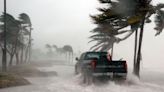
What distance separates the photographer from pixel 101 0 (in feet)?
85.1

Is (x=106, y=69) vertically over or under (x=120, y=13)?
under

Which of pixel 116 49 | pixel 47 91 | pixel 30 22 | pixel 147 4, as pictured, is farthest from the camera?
pixel 116 49

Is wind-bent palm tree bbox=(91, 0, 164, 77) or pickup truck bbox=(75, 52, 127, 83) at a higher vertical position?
wind-bent palm tree bbox=(91, 0, 164, 77)

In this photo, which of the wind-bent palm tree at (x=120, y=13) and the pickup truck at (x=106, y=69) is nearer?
the pickup truck at (x=106, y=69)

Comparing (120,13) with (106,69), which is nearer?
(106,69)

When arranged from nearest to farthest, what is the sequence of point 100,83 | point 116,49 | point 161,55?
point 100,83 → point 161,55 → point 116,49

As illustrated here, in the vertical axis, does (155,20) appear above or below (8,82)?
above

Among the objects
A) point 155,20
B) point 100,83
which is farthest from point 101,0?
point 100,83

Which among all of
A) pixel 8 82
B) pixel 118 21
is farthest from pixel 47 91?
pixel 118 21

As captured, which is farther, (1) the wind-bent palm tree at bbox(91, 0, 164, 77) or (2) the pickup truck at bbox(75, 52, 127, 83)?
(1) the wind-bent palm tree at bbox(91, 0, 164, 77)

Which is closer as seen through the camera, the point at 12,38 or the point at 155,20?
the point at 155,20

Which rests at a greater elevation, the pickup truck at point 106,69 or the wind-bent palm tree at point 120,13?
the wind-bent palm tree at point 120,13

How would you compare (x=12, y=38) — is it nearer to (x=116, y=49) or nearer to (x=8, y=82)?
(x=8, y=82)

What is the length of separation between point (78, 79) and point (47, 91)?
235 inches
